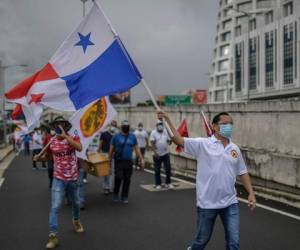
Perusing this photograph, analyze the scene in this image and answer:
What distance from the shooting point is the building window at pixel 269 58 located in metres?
82.1

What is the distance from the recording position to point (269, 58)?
8362 cm

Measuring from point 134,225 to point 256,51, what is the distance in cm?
8271

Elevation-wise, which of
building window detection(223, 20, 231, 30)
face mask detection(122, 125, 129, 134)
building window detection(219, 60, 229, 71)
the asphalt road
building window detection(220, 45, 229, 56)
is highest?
building window detection(223, 20, 231, 30)

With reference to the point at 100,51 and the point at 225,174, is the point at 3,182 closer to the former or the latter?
the point at 100,51

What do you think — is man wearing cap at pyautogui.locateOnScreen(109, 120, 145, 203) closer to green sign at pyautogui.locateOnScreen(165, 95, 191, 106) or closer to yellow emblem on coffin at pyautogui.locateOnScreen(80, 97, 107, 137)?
yellow emblem on coffin at pyautogui.locateOnScreen(80, 97, 107, 137)

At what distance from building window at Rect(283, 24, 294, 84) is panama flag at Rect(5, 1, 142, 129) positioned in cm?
7311

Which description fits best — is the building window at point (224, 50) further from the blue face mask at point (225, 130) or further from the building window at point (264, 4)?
the blue face mask at point (225, 130)

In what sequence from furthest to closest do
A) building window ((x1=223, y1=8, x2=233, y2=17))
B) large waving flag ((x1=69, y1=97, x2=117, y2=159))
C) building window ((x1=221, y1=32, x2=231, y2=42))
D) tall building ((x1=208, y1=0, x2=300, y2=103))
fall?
building window ((x1=221, y1=32, x2=231, y2=42)), building window ((x1=223, y1=8, x2=233, y2=17)), tall building ((x1=208, y1=0, x2=300, y2=103)), large waving flag ((x1=69, y1=97, x2=117, y2=159))

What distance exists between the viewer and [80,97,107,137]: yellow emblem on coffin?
384 inches

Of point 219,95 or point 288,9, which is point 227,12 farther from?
point 288,9

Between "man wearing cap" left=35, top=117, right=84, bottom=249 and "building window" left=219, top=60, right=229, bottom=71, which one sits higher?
"building window" left=219, top=60, right=229, bottom=71

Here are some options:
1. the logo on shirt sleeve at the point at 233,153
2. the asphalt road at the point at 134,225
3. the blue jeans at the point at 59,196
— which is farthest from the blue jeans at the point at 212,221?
the blue jeans at the point at 59,196

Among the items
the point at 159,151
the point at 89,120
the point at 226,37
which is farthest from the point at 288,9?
the point at 89,120

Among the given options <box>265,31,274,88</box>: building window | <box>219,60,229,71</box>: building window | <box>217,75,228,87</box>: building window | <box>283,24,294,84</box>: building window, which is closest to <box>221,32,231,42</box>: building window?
<box>219,60,229,71</box>: building window
